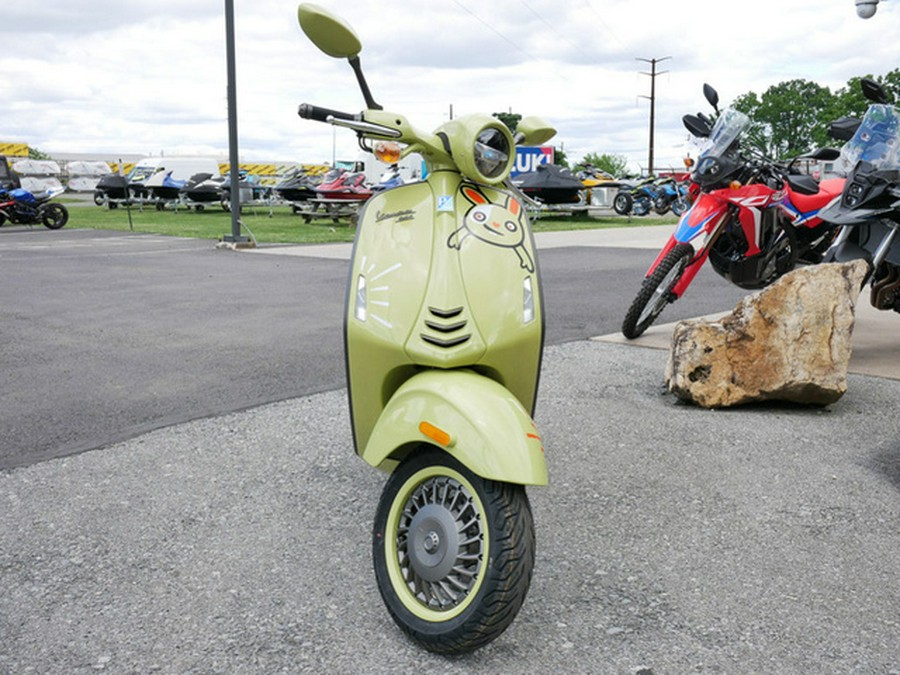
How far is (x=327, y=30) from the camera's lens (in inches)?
99.3

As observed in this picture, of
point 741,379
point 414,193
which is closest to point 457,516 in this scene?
point 414,193

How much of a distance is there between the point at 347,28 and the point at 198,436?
220cm

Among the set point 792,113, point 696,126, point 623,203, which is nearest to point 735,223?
point 696,126

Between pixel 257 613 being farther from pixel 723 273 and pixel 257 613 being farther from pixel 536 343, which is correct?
pixel 723 273

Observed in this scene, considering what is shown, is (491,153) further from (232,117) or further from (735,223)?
(232,117)

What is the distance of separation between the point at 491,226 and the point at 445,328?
1.37 feet

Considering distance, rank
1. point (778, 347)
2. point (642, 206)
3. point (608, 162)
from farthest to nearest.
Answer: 1. point (608, 162)
2. point (642, 206)
3. point (778, 347)

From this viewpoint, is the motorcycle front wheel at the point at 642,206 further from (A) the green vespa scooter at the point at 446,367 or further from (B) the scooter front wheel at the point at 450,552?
(B) the scooter front wheel at the point at 450,552

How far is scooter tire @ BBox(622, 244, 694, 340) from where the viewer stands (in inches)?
239

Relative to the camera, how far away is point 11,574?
107 inches

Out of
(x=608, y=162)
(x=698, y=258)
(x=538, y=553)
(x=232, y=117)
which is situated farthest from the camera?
(x=608, y=162)

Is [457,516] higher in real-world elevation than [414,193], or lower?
lower

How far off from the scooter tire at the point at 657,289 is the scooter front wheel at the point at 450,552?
4.02 meters

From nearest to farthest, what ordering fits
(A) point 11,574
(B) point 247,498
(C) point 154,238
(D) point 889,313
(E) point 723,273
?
1. (A) point 11,574
2. (B) point 247,498
3. (E) point 723,273
4. (D) point 889,313
5. (C) point 154,238
